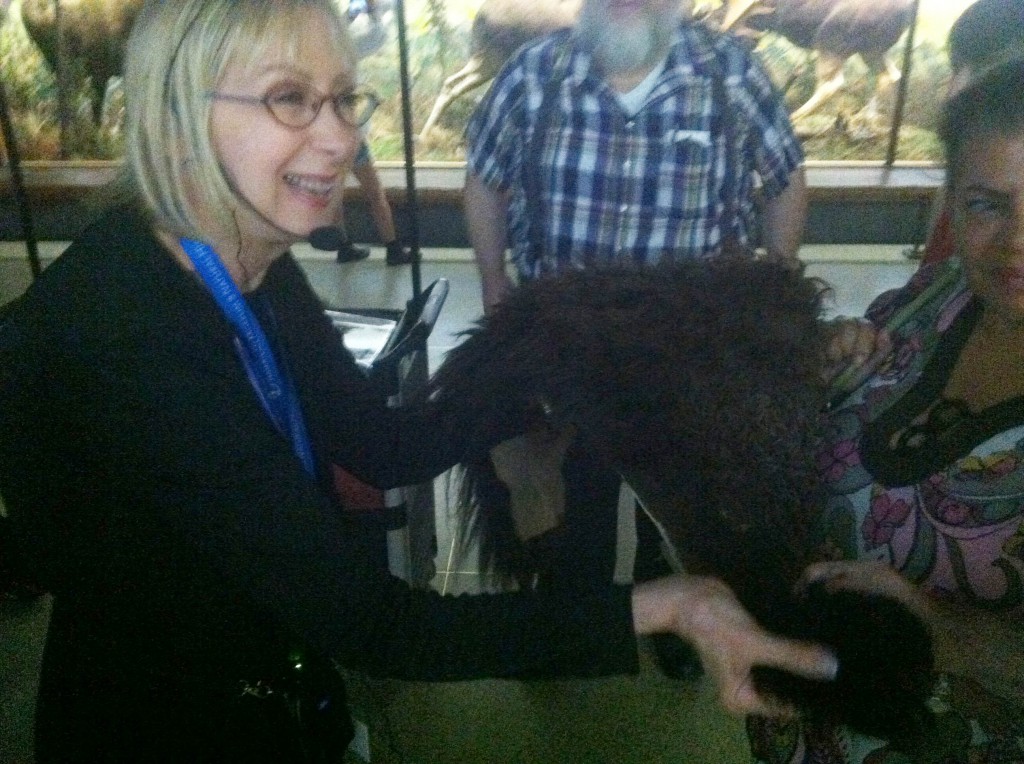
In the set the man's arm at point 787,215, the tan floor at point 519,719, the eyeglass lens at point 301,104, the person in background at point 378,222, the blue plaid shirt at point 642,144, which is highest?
the eyeglass lens at point 301,104

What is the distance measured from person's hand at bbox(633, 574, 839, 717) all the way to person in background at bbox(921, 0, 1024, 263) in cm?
89

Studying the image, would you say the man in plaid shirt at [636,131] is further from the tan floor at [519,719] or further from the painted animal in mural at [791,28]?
the painted animal in mural at [791,28]

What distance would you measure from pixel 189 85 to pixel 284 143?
102 millimetres

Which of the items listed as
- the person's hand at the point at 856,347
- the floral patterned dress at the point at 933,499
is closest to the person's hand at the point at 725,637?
the floral patterned dress at the point at 933,499

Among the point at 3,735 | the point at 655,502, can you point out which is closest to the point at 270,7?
the point at 655,502

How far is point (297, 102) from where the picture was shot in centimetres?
87

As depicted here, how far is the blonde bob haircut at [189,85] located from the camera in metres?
0.82

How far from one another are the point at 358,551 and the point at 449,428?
249mm

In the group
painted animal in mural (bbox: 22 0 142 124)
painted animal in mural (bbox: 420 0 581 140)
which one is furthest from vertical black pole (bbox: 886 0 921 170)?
painted animal in mural (bbox: 22 0 142 124)

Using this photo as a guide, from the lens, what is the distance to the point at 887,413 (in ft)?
3.23

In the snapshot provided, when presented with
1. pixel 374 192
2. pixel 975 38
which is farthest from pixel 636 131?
pixel 374 192

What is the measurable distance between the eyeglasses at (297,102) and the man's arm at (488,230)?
0.85m

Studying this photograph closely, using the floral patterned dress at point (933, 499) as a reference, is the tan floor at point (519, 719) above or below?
below

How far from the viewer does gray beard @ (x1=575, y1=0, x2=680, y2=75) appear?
62.7 inches
